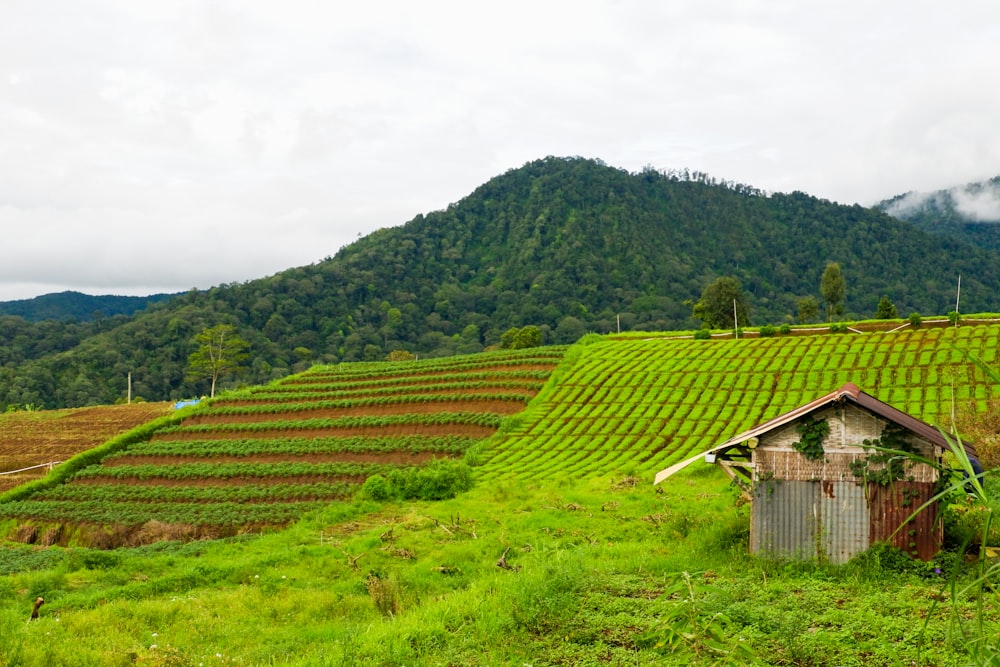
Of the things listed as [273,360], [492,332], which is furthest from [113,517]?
[492,332]

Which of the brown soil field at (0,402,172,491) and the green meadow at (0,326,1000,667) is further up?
the green meadow at (0,326,1000,667)

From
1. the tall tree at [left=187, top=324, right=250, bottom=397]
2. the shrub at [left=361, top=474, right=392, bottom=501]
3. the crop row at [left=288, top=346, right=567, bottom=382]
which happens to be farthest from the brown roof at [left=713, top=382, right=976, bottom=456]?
the tall tree at [left=187, top=324, right=250, bottom=397]

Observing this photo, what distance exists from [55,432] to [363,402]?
85.7 ft

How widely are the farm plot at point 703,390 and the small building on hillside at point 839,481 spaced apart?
52.8 ft

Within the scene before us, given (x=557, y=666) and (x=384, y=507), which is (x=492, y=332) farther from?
(x=557, y=666)

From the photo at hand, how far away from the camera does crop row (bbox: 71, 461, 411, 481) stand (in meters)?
36.8

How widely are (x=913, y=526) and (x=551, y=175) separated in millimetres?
165960

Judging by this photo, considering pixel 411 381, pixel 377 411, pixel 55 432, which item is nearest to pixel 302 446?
pixel 377 411

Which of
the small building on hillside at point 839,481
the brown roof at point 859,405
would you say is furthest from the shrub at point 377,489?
the brown roof at point 859,405

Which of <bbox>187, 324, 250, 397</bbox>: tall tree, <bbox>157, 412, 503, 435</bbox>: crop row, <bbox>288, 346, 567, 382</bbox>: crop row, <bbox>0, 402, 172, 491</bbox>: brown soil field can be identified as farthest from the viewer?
<bbox>187, 324, 250, 397</bbox>: tall tree

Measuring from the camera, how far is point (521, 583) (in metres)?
13.8

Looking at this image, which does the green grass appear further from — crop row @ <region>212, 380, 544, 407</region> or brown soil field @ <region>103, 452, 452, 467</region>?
crop row @ <region>212, 380, 544, 407</region>

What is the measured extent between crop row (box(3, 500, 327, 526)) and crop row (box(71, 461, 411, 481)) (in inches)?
151

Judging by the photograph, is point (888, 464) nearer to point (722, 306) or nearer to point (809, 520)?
point (809, 520)
